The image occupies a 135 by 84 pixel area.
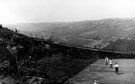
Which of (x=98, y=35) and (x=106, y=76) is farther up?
(x=98, y=35)

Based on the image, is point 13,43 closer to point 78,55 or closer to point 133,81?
point 78,55

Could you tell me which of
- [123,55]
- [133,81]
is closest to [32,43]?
[123,55]

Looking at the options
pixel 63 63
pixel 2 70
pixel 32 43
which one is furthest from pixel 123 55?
pixel 2 70

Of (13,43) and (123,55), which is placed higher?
→ (13,43)

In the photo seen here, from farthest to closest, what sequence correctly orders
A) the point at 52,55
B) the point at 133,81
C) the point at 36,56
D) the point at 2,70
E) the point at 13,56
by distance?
1. the point at 52,55
2. the point at 36,56
3. the point at 13,56
4. the point at 2,70
5. the point at 133,81

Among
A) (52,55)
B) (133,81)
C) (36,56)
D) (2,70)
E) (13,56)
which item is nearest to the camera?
(133,81)

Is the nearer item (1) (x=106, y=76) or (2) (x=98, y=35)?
(1) (x=106, y=76)

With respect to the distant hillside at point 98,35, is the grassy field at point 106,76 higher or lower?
lower

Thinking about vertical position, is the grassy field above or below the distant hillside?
below

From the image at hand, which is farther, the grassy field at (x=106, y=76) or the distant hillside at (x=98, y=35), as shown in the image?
the distant hillside at (x=98, y=35)

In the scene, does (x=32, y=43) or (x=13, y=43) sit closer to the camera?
(x=13, y=43)

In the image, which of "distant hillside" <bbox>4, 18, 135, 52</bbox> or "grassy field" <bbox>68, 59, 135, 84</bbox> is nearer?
"grassy field" <bbox>68, 59, 135, 84</bbox>
